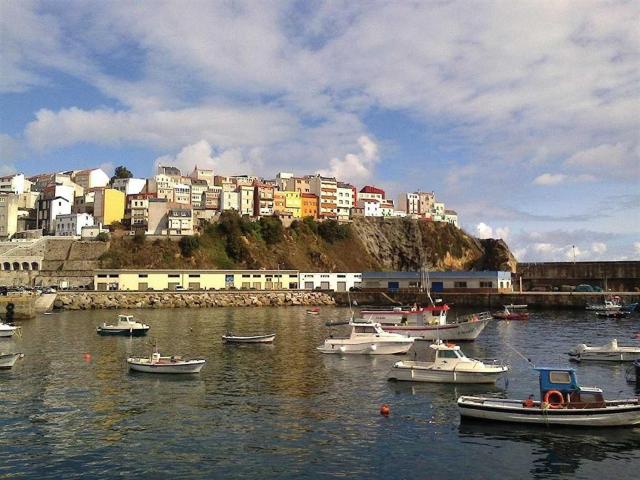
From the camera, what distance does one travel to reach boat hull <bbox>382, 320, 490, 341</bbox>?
178 feet

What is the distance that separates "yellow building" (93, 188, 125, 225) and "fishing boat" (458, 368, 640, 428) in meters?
135

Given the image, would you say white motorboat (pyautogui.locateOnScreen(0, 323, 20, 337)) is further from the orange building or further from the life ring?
the orange building

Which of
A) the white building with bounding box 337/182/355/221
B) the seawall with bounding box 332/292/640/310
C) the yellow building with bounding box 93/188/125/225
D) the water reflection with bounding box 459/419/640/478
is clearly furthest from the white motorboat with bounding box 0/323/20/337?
the white building with bounding box 337/182/355/221

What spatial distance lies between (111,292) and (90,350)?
2386 inches

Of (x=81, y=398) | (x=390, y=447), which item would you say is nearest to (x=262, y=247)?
(x=81, y=398)

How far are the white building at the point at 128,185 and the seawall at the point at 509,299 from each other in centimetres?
8050

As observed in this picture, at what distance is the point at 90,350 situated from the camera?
48094 mm

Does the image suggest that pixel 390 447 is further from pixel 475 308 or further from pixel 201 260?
pixel 201 260

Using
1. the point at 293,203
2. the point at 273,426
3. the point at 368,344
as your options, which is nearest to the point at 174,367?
the point at 273,426

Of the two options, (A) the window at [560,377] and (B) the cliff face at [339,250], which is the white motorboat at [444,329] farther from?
(B) the cliff face at [339,250]

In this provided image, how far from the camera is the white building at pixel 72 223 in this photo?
453ft

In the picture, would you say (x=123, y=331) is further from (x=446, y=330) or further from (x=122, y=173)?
(x=122, y=173)

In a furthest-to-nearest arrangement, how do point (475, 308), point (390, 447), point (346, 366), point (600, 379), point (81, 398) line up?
point (475, 308) → point (346, 366) → point (600, 379) → point (81, 398) → point (390, 447)

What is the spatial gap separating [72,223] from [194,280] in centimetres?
4390
